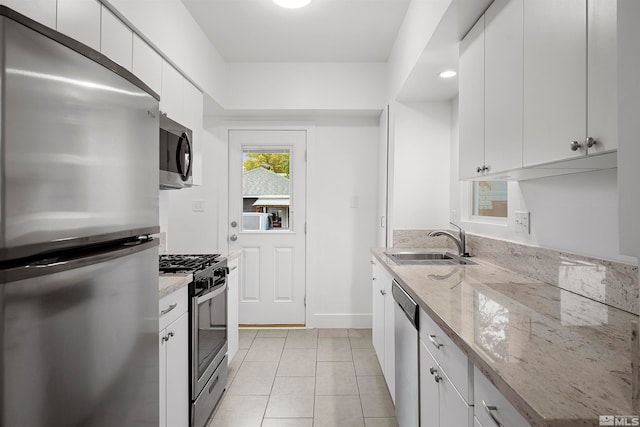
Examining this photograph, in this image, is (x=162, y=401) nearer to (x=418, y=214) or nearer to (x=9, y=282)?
(x=9, y=282)

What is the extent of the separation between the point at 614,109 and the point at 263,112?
3031mm

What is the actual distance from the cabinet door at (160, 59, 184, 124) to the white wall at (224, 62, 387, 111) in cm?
97

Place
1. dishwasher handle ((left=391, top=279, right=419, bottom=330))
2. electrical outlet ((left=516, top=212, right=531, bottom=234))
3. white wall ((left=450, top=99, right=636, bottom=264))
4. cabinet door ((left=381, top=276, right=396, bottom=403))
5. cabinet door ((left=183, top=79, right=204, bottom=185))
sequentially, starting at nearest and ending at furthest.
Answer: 1. white wall ((left=450, top=99, right=636, bottom=264))
2. dishwasher handle ((left=391, top=279, right=419, bottom=330))
3. electrical outlet ((left=516, top=212, right=531, bottom=234))
4. cabinet door ((left=381, top=276, right=396, bottom=403))
5. cabinet door ((left=183, top=79, right=204, bottom=185))

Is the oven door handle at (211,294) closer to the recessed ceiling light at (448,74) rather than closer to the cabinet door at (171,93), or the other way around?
the cabinet door at (171,93)

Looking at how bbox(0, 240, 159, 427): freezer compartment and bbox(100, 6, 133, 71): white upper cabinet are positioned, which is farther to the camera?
bbox(100, 6, 133, 71): white upper cabinet

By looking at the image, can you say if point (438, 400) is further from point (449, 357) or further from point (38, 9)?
point (38, 9)

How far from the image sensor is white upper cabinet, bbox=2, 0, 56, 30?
1117 mm

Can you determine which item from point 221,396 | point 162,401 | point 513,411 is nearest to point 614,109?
point 513,411

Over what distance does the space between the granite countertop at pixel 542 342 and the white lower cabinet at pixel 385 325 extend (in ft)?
2.01

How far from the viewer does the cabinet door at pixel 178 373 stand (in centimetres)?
154

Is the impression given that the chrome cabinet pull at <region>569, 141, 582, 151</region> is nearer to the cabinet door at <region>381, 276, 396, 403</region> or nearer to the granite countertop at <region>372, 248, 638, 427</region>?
the granite countertop at <region>372, 248, 638, 427</region>

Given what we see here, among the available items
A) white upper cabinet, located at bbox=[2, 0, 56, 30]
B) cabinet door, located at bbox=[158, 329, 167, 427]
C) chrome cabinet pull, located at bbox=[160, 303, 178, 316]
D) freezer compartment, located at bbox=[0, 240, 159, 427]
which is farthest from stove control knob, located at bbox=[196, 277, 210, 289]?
white upper cabinet, located at bbox=[2, 0, 56, 30]

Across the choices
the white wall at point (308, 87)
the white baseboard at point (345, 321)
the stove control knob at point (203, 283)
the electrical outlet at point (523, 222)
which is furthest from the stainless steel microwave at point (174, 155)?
the white baseboard at point (345, 321)

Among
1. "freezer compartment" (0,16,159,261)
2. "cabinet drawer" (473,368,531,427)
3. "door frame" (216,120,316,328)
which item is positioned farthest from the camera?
"door frame" (216,120,316,328)
